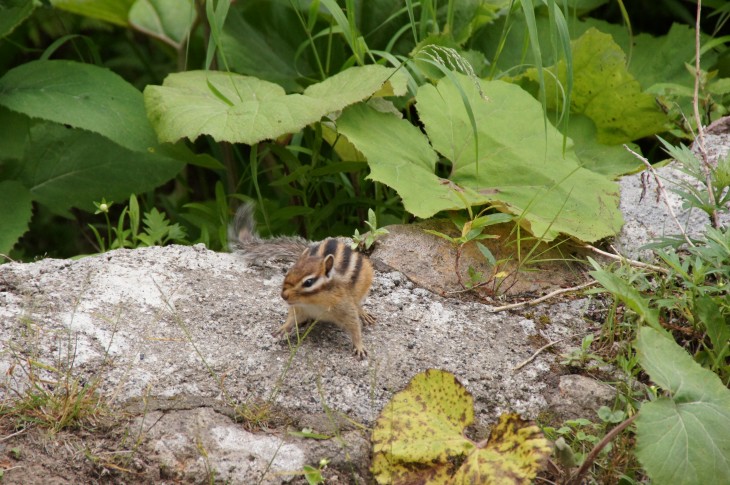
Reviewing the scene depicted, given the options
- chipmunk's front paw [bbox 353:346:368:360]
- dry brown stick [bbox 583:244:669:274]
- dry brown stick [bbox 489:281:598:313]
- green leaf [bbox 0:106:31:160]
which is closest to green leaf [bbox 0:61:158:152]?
green leaf [bbox 0:106:31:160]

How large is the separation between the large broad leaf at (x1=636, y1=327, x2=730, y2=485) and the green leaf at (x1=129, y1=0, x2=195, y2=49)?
10.1 ft

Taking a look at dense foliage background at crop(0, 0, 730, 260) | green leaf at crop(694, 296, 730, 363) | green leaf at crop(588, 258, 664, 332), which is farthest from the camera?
dense foliage background at crop(0, 0, 730, 260)

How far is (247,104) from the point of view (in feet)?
12.2

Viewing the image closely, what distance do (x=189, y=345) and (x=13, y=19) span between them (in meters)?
2.16

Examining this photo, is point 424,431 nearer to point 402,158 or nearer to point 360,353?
point 360,353

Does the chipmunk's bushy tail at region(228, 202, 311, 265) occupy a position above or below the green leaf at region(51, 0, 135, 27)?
below

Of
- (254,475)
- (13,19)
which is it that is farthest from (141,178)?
(254,475)

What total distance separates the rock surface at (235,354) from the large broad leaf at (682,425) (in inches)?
19.6

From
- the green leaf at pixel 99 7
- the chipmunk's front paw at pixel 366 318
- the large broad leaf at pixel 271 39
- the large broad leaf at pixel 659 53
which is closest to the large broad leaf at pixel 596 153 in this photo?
the large broad leaf at pixel 659 53

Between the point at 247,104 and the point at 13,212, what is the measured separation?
1.40 metres

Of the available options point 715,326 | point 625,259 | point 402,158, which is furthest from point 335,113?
point 715,326

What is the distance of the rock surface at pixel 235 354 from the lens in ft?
8.50

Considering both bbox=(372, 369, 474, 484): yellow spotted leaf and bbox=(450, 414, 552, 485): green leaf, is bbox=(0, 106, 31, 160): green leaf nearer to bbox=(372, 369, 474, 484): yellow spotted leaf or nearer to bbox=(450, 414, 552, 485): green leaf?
bbox=(372, 369, 474, 484): yellow spotted leaf

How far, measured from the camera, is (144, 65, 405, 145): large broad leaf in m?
3.56
